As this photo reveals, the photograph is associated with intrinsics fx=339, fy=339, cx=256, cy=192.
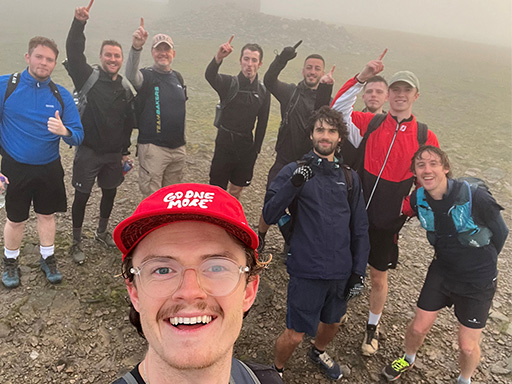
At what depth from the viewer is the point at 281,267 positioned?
709cm

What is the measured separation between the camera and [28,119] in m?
5.10

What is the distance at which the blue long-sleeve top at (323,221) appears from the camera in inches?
163

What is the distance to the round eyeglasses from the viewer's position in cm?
182

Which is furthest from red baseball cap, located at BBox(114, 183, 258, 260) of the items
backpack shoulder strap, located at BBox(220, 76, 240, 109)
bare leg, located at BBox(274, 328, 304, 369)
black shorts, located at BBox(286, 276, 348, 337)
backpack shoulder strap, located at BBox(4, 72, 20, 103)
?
backpack shoulder strap, located at BBox(220, 76, 240, 109)

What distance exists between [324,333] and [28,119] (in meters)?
5.36

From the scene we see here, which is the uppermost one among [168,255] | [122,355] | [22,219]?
[168,255]

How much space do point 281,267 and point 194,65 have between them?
24192mm

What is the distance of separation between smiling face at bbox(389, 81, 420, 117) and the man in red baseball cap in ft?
12.6

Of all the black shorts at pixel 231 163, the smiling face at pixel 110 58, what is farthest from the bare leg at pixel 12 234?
the black shorts at pixel 231 163

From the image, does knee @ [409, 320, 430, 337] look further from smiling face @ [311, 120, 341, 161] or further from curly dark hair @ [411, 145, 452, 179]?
smiling face @ [311, 120, 341, 161]

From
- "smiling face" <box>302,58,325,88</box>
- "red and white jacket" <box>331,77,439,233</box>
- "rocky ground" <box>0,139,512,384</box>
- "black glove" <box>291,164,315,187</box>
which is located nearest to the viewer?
"black glove" <box>291,164,315,187</box>

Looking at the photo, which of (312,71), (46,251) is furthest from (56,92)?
(312,71)

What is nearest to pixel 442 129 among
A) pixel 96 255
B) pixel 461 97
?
A: pixel 461 97

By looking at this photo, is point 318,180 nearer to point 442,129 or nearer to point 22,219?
point 22,219
